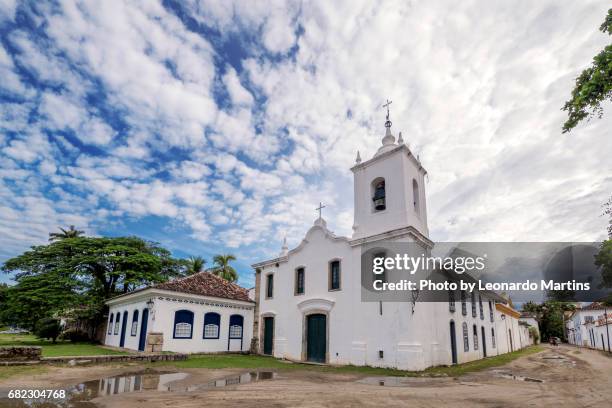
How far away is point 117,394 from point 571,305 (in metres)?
73.3

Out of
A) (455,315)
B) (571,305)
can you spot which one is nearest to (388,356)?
(455,315)

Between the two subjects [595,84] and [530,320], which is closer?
[595,84]

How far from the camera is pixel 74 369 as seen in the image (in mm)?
11172

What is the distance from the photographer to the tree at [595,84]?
529 centimetres

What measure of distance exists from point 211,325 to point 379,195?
11587mm

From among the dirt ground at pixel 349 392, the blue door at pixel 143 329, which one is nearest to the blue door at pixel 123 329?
the blue door at pixel 143 329

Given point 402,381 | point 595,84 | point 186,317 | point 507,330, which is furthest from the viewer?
point 507,330

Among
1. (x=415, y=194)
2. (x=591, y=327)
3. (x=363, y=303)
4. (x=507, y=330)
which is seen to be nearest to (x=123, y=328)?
(x=363, y=303)

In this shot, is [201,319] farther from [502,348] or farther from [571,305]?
[571,305]

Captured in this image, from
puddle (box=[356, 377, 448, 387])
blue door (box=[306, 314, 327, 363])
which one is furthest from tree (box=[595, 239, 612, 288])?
blue door (box=[306, 314, 327, 363])

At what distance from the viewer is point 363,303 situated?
1537 centimetres

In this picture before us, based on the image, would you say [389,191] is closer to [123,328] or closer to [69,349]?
[123,328]

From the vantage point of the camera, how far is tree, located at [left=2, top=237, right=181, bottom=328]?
922 inches

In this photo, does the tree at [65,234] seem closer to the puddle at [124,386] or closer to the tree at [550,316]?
the puddle at [124,386]
